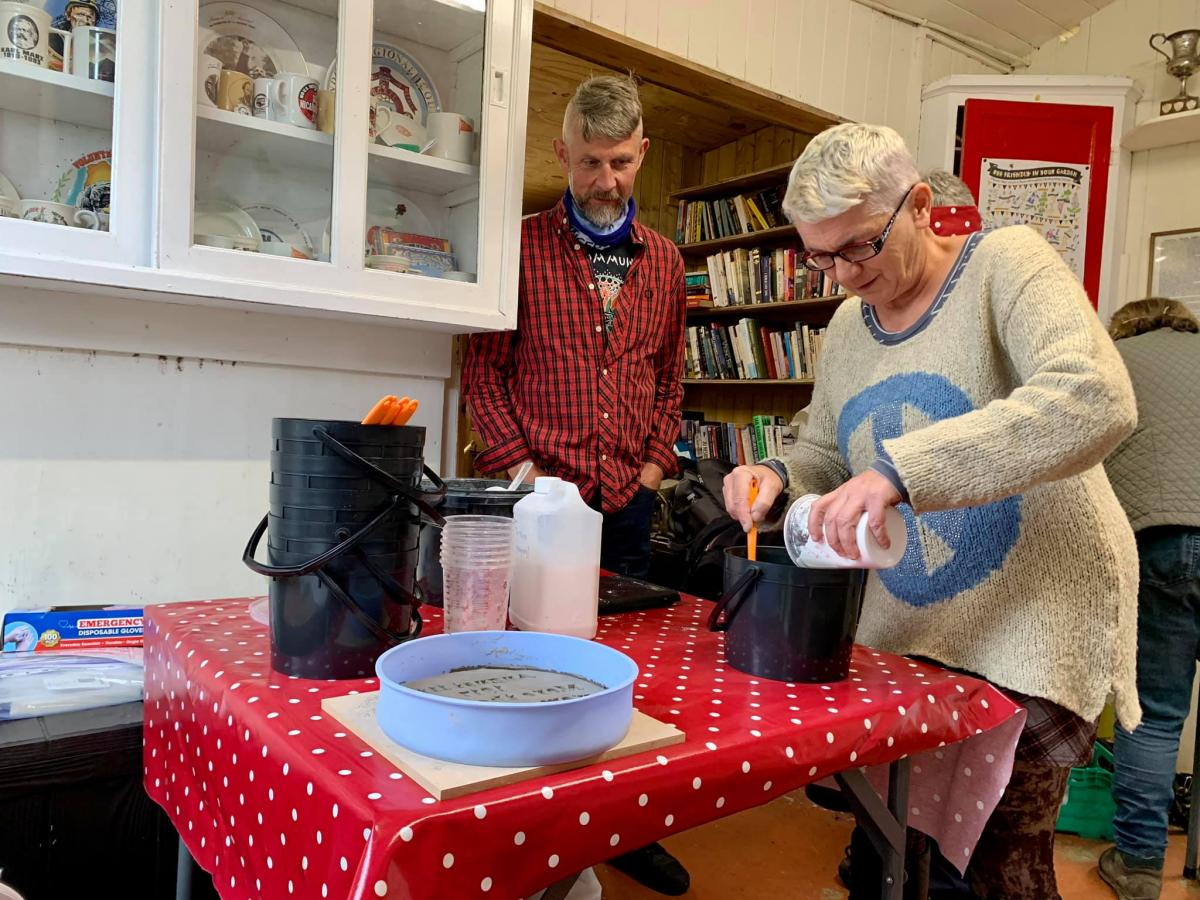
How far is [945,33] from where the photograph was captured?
315 centimetres

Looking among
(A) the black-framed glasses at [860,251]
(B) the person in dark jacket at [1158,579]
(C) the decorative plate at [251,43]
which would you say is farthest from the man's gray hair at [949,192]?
(C) the decorative plate at [251,43]

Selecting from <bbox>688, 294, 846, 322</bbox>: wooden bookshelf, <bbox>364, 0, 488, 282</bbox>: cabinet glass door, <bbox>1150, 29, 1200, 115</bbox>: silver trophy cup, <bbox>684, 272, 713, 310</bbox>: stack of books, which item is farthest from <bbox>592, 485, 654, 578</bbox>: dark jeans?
<bbox>1150, 29, 1200, 115</bbox>: silver trophy cup

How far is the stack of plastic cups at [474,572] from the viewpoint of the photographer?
942 mm

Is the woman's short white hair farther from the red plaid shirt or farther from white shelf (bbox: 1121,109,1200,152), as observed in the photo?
white shelf (bbox: 1121,109,1200,152)

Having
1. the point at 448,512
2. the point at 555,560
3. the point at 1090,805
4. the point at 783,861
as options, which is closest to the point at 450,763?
the point at 555,560

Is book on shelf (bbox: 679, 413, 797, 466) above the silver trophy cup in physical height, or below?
below

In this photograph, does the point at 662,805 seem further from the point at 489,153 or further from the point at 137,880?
the point at 489,153

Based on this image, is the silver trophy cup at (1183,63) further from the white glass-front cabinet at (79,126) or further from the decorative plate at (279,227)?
the white glass-front cabinet at (79,126)

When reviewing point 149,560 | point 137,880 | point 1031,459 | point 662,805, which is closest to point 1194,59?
point 1031,459

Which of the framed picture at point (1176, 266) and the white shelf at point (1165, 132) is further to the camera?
the framed picture at point (1176, 266)

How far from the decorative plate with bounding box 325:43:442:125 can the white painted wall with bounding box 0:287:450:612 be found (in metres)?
0.46

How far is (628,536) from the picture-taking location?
1.85m

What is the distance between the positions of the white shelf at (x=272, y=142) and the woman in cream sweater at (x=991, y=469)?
921mm

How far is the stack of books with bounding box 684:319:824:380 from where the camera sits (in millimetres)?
3404
